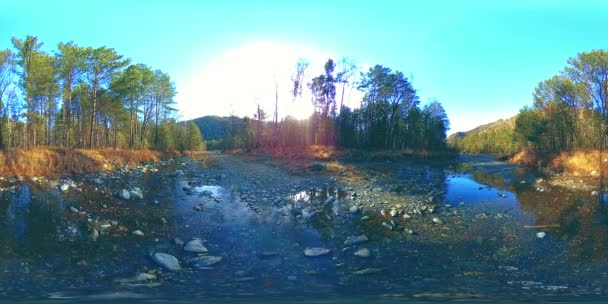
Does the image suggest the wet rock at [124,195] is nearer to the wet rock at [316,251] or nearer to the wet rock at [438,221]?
the wet rock at [316,251]

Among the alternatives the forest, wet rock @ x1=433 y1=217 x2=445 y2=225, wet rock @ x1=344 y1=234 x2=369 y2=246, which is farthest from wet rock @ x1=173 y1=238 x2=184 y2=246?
the forest

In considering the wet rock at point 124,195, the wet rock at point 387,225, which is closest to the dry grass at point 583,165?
the wet rock at point 387,225

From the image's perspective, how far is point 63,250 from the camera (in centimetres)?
757

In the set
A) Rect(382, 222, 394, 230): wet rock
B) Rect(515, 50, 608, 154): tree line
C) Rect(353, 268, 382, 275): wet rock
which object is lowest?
Rect(353, 268, 382, 275): wet rock

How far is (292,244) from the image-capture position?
28.5 ft

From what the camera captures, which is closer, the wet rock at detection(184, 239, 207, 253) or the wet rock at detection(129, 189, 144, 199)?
the wet rock at detection(184, 239, 207, 253)

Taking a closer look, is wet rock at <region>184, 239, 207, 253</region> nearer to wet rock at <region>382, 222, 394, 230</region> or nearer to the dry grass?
wet rock at <region>382, 222, 394, 230</region>

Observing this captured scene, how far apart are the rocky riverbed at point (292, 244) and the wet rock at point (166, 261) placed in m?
0.03

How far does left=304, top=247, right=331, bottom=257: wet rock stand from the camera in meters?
7.81

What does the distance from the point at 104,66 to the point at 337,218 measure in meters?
31.2

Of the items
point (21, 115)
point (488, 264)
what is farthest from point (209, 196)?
point (21, 115)

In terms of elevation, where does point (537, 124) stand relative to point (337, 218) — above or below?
above

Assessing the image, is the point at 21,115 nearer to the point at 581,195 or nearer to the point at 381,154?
the point at 381,154

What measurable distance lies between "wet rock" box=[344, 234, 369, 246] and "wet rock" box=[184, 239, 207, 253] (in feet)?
11.4
